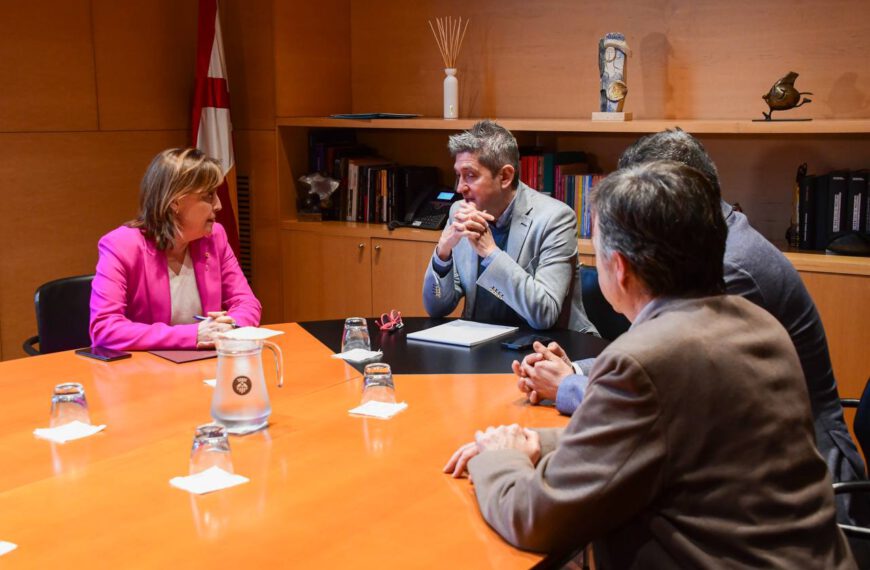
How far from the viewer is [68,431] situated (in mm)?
2172

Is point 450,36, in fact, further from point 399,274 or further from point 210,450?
point 210,450

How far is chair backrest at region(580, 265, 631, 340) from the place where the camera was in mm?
3316

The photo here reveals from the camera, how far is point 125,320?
2.93 m

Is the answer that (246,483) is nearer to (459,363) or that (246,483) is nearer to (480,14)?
(459,363)

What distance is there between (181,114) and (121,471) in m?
3.58

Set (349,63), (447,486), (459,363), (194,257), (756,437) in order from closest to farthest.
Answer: (756,437), (447,486), (459,363), (194,257), (349,63)

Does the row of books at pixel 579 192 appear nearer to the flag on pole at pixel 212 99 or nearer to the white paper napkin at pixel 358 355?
the flag on pole at pixel 212 99

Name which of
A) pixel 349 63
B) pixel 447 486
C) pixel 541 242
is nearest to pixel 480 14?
pixel 349 63

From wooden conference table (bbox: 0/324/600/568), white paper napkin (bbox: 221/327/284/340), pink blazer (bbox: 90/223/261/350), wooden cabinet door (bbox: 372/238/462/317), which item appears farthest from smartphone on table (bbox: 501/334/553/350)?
wooden cabinet door (bbox: 372/238/462/317)

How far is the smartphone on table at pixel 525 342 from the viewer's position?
282 centimetres

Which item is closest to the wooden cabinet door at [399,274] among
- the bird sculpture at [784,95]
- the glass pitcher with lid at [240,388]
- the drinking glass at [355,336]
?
the bird sculpture at [784,95]

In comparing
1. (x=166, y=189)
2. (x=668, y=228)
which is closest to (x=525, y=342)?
(x=166, y=189)

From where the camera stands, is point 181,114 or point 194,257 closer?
point 194,257

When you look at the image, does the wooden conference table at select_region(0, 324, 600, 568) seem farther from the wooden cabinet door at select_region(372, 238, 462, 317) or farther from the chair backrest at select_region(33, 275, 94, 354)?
the wooden cabinet door at select_region(372, 238, 462, 317)
